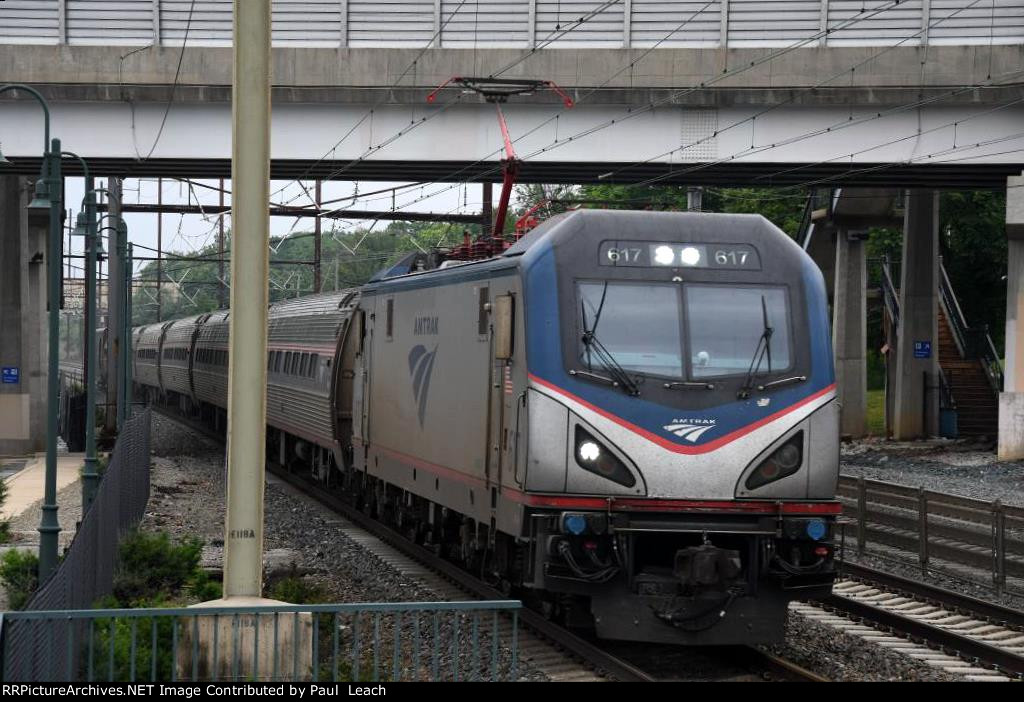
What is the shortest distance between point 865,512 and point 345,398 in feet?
24.5

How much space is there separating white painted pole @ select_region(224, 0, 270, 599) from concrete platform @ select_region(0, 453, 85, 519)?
13.4 m

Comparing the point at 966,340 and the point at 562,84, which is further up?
the point at 562,84

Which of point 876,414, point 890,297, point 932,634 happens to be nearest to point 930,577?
point 932,634

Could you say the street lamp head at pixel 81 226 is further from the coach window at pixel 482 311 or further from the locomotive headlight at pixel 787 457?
the locomotive headlight at pixel 787 457

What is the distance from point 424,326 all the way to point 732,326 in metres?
4.75

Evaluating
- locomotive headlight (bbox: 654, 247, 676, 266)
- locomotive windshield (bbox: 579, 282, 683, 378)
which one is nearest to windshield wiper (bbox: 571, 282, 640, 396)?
locomotive windshield (bbox: 579, 282, 683, 378)

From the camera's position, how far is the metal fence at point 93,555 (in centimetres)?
720

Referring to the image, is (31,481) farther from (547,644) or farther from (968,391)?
(968,391)

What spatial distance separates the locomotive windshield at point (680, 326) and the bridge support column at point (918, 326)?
28.9m

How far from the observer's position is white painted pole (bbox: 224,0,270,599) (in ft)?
32.8

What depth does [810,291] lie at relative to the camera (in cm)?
1148

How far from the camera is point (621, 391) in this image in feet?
35.9

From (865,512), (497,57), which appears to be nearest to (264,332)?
(865,512)
